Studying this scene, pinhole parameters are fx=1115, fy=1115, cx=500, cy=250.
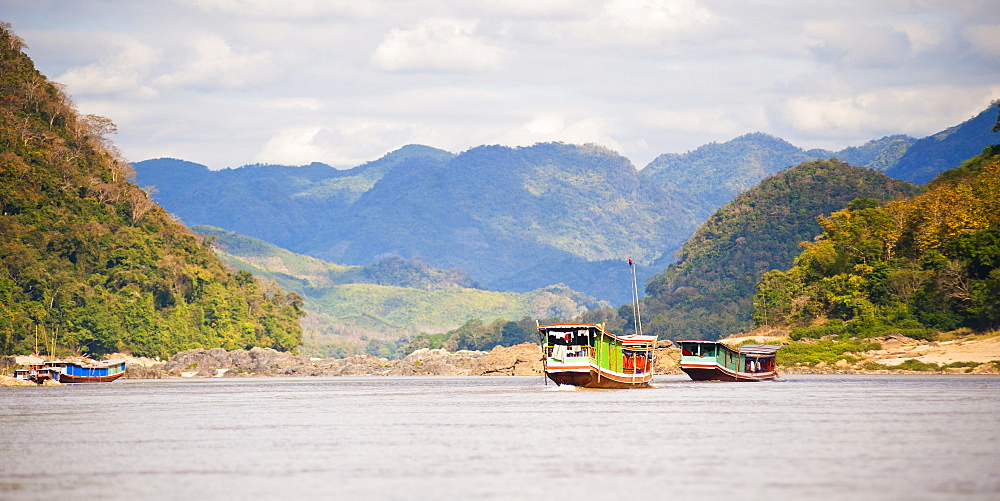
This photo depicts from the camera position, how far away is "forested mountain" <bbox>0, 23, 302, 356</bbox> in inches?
5128

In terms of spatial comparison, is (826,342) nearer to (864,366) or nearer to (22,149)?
(864,366)

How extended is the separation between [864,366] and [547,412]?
2074 inches

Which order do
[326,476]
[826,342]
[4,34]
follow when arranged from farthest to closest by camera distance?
[4,34], [826,342], [326,476]

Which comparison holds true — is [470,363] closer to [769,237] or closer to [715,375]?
[715,375]

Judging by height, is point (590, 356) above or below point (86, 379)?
above

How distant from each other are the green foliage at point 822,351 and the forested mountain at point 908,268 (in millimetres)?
2093

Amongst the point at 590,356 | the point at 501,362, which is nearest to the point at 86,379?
the point at 501,362

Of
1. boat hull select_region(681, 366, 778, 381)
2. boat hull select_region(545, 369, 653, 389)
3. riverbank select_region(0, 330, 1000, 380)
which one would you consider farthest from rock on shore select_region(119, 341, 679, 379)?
boat hull select_region(545, 369, 653, 389)

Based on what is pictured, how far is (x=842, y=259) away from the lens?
124688 millimetres

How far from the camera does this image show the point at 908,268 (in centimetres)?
11225

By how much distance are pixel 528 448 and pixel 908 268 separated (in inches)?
3217

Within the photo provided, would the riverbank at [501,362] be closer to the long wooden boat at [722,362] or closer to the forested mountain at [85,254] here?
the forested mountain at [85,254]

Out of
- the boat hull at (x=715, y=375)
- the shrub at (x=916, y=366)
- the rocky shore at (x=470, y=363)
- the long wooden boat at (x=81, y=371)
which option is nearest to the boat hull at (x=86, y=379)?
the long wooden boat at (x=81, y=371)

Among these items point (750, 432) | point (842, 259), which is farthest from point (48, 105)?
point (750, 432)
